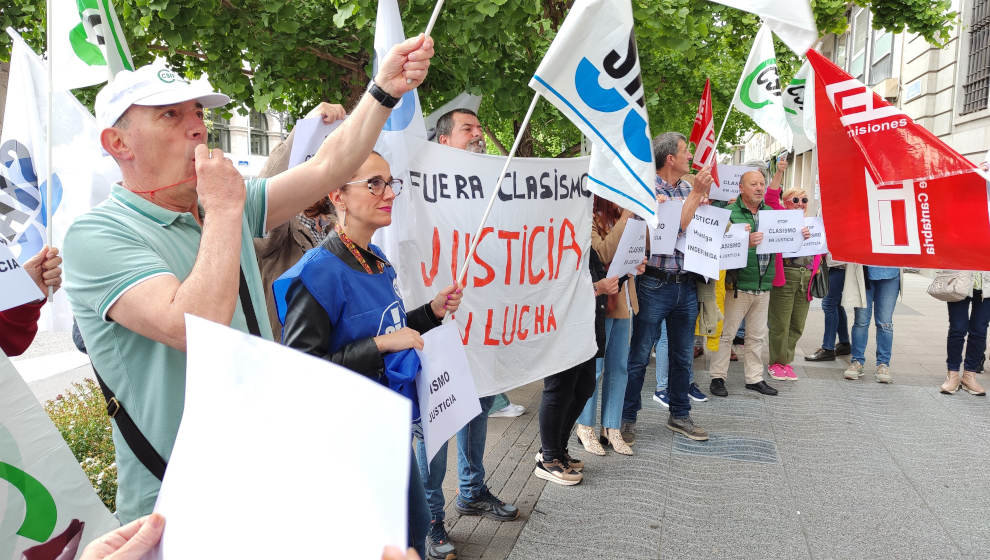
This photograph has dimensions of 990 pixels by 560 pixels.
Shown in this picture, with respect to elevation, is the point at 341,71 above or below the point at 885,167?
above

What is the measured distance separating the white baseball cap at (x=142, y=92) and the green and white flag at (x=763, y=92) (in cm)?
550

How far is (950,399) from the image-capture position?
6.28 m

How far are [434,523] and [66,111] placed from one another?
334 centimetres

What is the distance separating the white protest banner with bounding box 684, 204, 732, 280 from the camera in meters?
5.04

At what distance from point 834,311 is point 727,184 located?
275 centimetres

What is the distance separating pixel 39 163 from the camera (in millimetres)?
4105

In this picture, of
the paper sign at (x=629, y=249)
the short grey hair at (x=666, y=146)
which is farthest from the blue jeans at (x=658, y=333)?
the short grey hair at (x=666, y=146)

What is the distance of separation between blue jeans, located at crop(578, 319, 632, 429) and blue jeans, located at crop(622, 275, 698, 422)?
14.0 inches

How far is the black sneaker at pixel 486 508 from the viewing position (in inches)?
149

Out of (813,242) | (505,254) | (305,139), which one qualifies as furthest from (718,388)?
(305,139)

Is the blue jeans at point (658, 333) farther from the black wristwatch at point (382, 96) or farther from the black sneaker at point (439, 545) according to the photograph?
the black wristwatch at point (382, 96)

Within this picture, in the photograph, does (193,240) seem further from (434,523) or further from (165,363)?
(434,523)

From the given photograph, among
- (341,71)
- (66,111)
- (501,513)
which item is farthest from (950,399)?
(66,111)

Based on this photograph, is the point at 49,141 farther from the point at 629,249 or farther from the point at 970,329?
the point at 970,329
